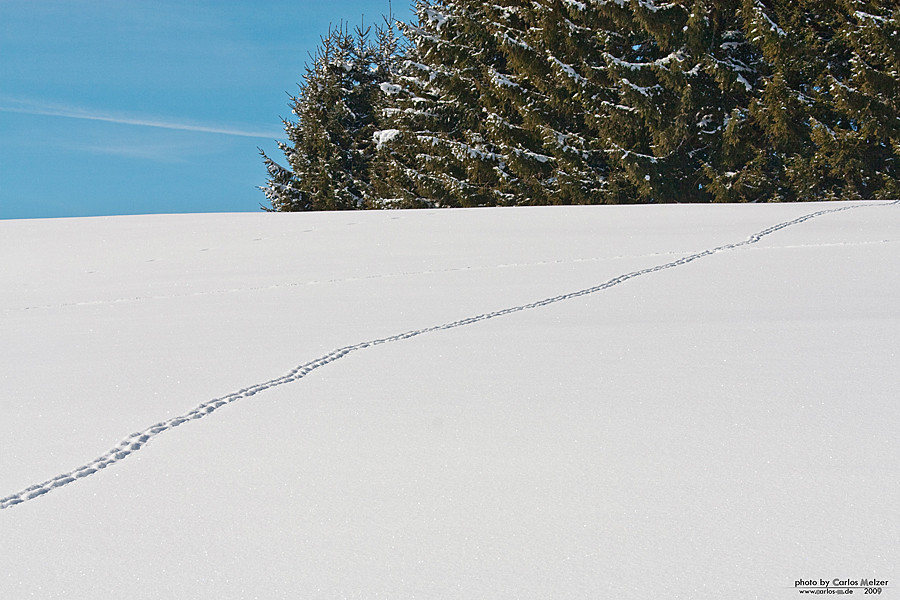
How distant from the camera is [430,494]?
6.37ft

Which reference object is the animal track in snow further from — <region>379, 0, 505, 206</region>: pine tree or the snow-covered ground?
<region>379, 0, 505, 206</region>: pine tree

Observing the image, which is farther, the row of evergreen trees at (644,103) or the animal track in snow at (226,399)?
the row of evergreen trees at (644,103)

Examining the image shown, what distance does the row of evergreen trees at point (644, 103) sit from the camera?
13781 mm

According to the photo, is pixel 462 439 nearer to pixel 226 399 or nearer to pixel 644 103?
pixel 226 399

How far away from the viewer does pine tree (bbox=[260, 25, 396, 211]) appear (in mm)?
22094

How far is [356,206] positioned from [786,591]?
2123 centimetres

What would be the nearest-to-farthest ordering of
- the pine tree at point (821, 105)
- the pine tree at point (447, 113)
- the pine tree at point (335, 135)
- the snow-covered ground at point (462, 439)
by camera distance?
1. the snow-covered ground at point (462, 439)
2. the pine tree at point (821, 105)
3. the pine tree at point (447, 113)
4. the pine tree at point (335, 135)

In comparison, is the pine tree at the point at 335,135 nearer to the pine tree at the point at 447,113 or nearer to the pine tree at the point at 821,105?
the pine tree at the point at 447,113

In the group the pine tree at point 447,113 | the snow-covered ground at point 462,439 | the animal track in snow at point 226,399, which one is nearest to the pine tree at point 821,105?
the pine tree at point 447,113

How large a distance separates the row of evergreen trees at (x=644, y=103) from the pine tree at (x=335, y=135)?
222 centimetres

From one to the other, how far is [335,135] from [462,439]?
69.9ft

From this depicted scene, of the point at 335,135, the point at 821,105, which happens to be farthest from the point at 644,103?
the point at 335,135

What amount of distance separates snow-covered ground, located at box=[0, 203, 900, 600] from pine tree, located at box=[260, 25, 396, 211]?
56.0ft

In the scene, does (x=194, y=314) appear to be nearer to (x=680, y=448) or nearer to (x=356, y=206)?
(x=680, y=448)
